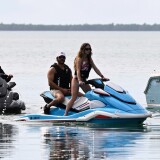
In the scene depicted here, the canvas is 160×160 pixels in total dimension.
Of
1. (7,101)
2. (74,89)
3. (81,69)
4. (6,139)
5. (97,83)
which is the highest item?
(81,69)

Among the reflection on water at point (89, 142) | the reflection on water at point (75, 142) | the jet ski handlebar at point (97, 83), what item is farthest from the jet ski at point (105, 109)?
the reflection on water at point (89, 142)

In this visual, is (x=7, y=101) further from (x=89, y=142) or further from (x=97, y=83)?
(x=89, y=142)

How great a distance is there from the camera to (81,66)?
21.9 metres

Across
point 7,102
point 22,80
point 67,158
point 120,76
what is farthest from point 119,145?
point 120,76

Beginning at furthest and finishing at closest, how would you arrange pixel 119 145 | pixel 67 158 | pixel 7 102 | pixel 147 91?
pixel 147 91 < pixel 7 102 < pixel 119 145 < pixel 67 158

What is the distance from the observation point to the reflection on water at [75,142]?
16.9 metres

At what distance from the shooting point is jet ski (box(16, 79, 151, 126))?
21.2 metres

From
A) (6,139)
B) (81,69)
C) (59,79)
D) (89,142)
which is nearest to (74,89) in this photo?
(81,69)

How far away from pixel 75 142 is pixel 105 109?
2927mm

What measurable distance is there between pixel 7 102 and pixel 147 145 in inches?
278

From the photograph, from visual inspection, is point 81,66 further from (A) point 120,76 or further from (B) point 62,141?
(A) point 120,76

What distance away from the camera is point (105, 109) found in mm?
21500

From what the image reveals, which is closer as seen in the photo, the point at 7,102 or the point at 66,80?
the point at 66,80

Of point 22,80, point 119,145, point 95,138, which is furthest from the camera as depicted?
point 22,80
